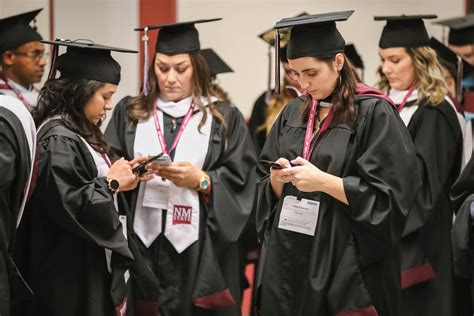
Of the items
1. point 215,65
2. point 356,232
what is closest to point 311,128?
point 356,232

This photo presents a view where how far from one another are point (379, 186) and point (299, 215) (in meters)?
0.37

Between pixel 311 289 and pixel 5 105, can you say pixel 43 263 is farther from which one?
pixel 311 289

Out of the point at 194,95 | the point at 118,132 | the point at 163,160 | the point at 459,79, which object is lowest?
the point at 163,160

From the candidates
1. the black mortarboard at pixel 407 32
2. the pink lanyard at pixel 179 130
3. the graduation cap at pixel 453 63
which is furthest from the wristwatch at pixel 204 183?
the graduation cap at pixel 453 63

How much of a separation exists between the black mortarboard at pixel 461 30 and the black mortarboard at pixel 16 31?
9.01 ft

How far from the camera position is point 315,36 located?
3412mm

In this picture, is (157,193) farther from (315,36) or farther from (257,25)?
(257,25)

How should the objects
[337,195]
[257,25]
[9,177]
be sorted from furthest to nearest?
1. [257,25]
2. [337,195]
3. [9,177]

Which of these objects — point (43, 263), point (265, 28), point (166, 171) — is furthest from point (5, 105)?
point (265, 28)

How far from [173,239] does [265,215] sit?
2.57 feet

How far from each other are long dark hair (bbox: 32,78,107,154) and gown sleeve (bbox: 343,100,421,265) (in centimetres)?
130

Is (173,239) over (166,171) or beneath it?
beneath

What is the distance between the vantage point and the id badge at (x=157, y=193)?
14.4 feet

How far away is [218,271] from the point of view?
4.39m
